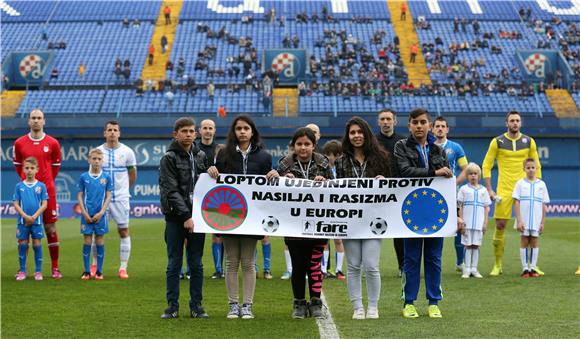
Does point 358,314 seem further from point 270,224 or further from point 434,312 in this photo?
point 270,224

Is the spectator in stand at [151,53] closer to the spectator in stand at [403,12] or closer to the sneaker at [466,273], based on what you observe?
the spectator in stand at [403,12]

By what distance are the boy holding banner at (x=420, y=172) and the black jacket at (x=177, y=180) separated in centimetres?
197

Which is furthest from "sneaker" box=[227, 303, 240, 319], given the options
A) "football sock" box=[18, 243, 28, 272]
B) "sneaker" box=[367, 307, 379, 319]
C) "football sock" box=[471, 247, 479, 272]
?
"football sock" box=[471, 247, 479, 272]

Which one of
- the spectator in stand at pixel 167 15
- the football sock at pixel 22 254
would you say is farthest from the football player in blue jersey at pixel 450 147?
the spectator in stand at pixel 167 15

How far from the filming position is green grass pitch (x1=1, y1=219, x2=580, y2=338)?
24.5 ft

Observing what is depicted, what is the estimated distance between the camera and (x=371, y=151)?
841 centimetres

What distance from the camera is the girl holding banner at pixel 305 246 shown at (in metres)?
8.41

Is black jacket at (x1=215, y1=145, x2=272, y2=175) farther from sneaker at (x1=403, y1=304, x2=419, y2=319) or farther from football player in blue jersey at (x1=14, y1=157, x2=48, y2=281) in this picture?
football player in blue jersey at (x1=14, y1=157, x2=48, y2=281)

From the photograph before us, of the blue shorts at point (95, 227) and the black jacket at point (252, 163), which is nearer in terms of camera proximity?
the black jacket at point (252, 163)

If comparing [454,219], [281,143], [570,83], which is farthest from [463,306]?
[570,83]

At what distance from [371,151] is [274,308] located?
6.57 feet

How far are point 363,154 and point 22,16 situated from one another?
50895 millimetres

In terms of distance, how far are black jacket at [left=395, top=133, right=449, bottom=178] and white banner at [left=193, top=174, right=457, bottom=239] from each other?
5.6 inches

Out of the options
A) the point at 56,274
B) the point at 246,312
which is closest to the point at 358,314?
the point at 246,312
